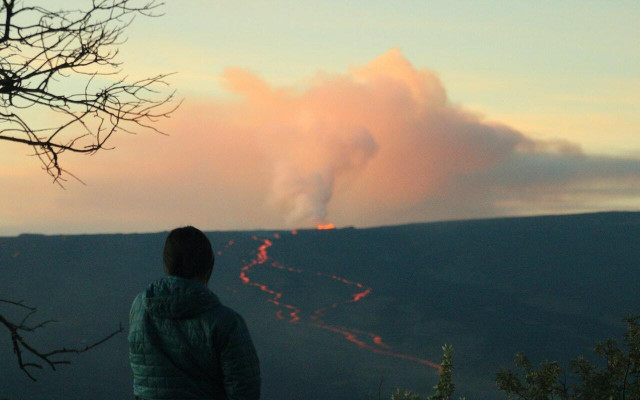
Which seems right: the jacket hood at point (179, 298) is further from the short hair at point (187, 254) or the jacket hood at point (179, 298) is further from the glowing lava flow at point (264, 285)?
the glowing lava flow at point (264, 285)

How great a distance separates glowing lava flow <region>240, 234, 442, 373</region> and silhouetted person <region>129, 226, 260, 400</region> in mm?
32120

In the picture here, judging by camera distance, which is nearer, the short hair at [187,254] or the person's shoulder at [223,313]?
the person's shoulder at [223,313]

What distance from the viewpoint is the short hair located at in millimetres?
3242

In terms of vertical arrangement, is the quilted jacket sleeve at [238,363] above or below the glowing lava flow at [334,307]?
above

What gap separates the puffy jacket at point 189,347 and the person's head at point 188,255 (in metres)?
0.05

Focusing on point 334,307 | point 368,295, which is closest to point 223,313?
point 334,307

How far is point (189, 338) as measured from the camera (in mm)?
3195

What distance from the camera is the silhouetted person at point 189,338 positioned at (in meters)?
3.12

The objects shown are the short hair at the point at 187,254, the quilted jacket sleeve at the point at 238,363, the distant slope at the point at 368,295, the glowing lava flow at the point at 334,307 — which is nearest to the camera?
the quilted jacket sleeve at the point at 238,363

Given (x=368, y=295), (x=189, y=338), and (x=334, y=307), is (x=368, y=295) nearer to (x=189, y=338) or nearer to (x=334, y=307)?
(x=334, y=307)

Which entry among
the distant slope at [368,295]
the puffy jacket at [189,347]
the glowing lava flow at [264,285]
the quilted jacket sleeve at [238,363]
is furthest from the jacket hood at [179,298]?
the glowing lava flow at [264,285]

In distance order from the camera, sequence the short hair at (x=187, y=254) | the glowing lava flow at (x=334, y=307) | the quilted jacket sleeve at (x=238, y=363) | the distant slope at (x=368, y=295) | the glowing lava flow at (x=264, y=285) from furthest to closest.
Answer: the glowing lava flow at (x=264, y=285) < the glowing lava flow at (x=334, y=307) < the distant slope at (x=368, y=295) < the short hair at (x=187, y=254) < the quilted jacket sleeve at (x=238, y=363)

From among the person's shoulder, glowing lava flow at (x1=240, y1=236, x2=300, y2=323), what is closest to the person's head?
the person's shoulder

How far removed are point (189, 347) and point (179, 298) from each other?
22 cm
